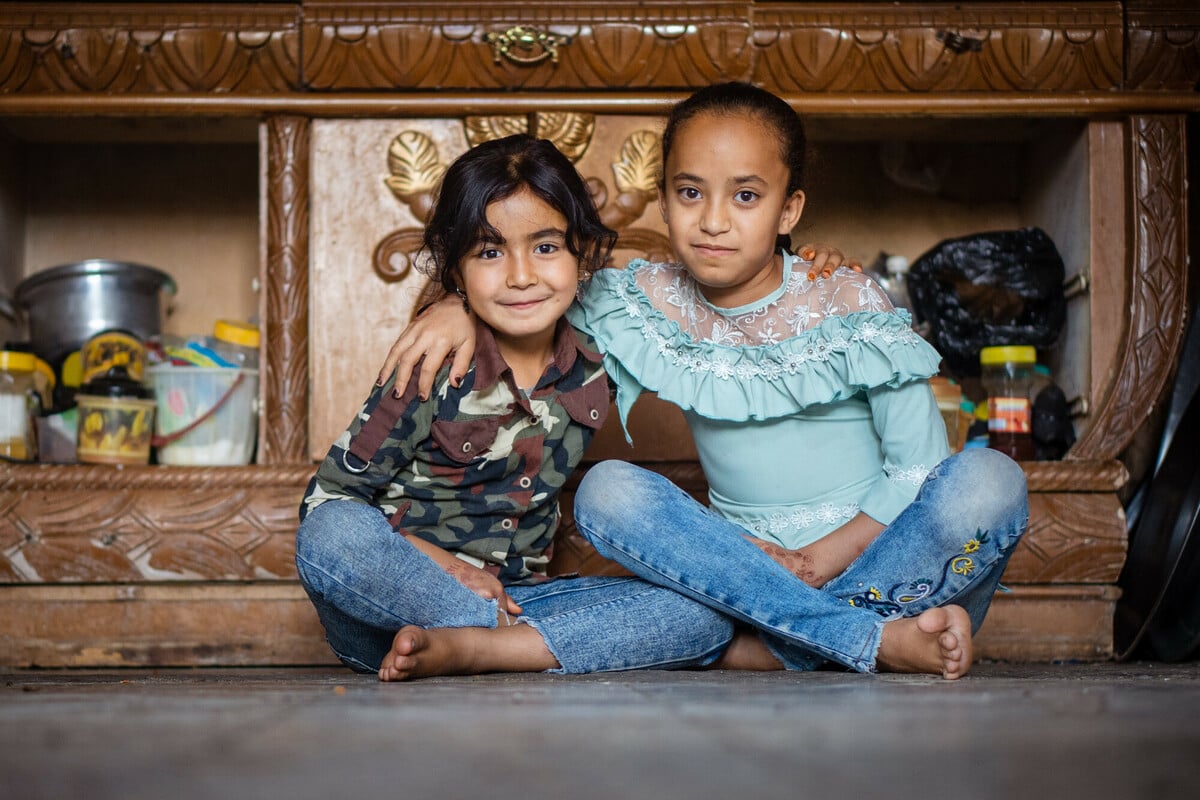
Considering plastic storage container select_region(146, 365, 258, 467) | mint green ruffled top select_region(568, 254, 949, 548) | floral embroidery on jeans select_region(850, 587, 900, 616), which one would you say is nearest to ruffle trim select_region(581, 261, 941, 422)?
mint green ruffled top select_region(568, 254, 949, 548)

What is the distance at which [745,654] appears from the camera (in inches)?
41.9

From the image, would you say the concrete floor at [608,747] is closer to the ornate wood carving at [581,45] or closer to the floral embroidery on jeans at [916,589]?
the floral embroidery on jeans at [916,589]

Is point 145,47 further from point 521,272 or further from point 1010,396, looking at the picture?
point 1010,396

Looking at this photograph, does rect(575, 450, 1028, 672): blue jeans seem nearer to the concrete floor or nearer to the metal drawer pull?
the concrete floor

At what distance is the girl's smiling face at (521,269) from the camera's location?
1.10 metres

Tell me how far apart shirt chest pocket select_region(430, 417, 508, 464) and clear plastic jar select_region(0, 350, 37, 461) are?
2.53 ft

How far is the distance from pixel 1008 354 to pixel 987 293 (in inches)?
5.7

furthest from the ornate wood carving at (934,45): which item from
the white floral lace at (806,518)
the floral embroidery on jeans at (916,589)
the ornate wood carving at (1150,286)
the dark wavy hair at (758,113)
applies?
the floral embroidery on jeans at (916,589)

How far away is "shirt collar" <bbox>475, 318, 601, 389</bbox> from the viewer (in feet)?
3.68

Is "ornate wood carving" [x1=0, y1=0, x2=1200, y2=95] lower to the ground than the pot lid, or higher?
higher

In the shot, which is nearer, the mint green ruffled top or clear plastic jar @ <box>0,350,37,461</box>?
the mint green ruffled top

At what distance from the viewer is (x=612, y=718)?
498 mm

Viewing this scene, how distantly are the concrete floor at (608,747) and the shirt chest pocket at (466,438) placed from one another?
20.8 inches

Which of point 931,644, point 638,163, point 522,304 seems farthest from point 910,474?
point 638,163
